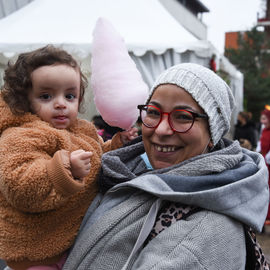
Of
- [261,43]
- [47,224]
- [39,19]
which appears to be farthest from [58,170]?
[261,43]

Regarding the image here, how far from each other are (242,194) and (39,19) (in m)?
6.03

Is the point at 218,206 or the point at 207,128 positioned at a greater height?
the point at 207,128

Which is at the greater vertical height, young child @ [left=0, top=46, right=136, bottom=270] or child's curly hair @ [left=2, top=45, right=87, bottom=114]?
child's curly hair @ [left=2, top=45, right=87, bottom=114]

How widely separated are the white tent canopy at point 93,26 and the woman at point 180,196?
11.1ft

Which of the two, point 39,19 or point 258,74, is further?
point 258,74

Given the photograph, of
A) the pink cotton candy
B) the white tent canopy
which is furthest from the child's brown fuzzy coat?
the white tent canopy

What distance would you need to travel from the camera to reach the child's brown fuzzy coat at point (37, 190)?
3.97 ft

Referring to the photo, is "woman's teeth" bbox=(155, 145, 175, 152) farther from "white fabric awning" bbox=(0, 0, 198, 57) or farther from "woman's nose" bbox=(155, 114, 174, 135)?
"white fabric awning" bbox=(0, 0, 198, 57)

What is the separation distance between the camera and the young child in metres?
1.22

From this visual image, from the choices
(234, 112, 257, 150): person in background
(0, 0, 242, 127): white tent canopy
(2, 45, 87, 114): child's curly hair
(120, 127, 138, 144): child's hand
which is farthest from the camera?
(234, 112, 257, 150): person in background

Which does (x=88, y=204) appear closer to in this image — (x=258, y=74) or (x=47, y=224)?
(x=47, y=224)

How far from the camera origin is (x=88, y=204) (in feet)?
4.95

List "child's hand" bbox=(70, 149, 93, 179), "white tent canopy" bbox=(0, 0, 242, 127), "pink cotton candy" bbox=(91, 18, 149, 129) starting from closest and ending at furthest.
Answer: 1. "child's hand" bbox=(70, 149, 93, 179)
2. "pink cotton candy" bbox=(91, 18, 149, 129)
3. "white tent canopy" bbox=(0, 0, 242, 127)

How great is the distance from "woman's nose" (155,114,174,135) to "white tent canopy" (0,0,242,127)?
3397mm
